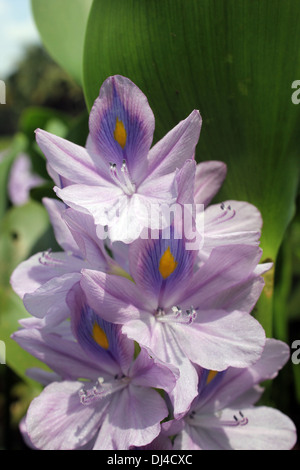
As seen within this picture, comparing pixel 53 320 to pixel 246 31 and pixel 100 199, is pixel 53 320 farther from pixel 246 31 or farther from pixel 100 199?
pixel 246 31

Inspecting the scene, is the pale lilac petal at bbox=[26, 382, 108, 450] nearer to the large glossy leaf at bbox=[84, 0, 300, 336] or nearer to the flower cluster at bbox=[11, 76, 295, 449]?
the flower cluster at bbox=[11, 76, 295, 449]

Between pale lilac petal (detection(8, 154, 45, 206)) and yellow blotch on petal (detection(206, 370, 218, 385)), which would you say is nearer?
yellow blotch on petal (detection(206, 370, 218, 385))

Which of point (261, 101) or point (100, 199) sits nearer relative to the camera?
point (100, 199)

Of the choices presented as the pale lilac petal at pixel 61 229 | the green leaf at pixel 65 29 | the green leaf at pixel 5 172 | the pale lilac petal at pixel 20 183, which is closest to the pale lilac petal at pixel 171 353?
the pale lilac petal at pixel 61 229

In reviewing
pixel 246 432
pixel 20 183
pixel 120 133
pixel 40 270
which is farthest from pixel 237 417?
pixel 20 183

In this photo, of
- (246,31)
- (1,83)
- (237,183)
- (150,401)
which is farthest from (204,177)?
(1,83)

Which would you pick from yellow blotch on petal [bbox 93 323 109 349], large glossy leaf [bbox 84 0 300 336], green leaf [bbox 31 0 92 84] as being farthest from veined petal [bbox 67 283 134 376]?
green leaf [bbox 31 0 92 84]

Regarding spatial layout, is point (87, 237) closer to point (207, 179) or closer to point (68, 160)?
point (68, 160)
